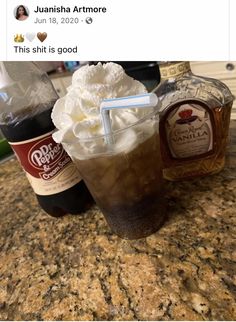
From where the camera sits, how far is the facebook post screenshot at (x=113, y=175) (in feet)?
1.16

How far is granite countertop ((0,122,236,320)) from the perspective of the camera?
1.08 ft

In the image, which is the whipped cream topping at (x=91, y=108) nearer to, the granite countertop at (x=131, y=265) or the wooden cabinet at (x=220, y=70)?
the granite countertop at (x=131, y=265)

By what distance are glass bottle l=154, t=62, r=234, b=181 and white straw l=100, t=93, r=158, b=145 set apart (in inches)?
6.2

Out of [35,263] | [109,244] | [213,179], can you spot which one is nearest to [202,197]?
[213,179]

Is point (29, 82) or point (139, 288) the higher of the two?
point (29, 82)

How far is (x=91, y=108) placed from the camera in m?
0.38

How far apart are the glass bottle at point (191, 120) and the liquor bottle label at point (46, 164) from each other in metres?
0.17

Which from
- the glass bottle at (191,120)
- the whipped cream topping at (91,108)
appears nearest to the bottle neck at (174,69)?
the glass bottle at (191,120)

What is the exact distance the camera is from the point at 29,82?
0.51m

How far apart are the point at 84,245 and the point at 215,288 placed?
205mm
